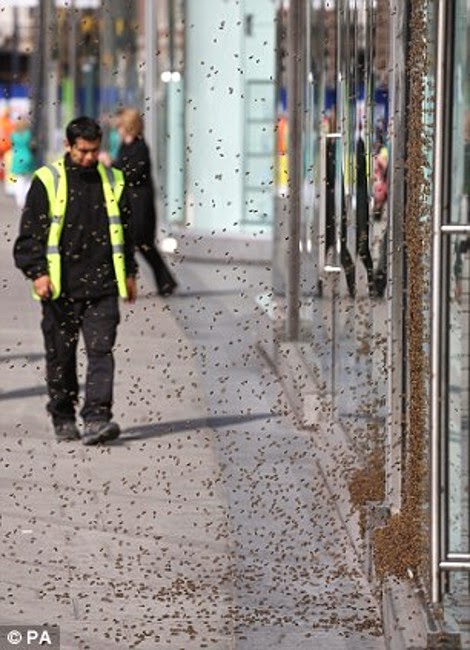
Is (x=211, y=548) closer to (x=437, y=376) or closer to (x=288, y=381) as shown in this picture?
(x=437, y=376)

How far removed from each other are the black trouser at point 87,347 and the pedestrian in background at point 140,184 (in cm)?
579

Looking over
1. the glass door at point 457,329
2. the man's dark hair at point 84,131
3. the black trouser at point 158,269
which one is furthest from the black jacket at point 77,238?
the black trouser at point 158,269

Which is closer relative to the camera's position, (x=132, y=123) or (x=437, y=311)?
(x=437, y=311)

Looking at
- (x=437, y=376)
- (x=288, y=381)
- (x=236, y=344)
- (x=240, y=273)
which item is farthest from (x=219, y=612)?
(x=240, y=273)

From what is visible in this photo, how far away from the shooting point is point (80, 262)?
12000 mm

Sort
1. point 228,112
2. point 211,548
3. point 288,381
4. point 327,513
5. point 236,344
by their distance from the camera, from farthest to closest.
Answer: point 228,112
point 236,344
point 288,381
point 327,513
point 211,548

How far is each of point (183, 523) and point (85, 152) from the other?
284 cm

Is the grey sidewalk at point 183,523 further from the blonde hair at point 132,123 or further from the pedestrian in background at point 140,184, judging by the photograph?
the pedestrian in background at point 140,184

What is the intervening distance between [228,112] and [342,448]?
15.2 m

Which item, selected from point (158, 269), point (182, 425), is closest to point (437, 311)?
point (182, 425)

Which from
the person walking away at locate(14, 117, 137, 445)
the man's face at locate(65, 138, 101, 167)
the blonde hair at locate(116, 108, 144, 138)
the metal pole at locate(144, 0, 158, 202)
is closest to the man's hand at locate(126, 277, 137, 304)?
the person walking away at locate(14, 117, 137, 445)

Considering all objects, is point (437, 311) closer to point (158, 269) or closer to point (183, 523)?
→ point (183, 523)

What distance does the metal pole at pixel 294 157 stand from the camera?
14375 millimetres

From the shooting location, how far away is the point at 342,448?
34.4 feet
